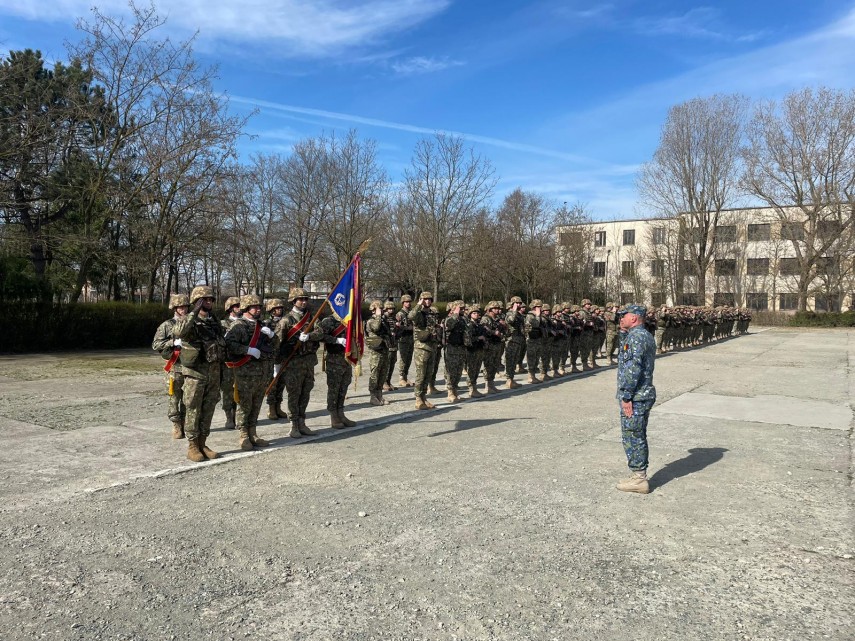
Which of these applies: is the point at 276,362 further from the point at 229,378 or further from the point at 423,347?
the point at 423,347

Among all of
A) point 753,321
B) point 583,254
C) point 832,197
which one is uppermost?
point 832,197

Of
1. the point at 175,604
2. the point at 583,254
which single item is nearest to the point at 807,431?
the point at 175,604

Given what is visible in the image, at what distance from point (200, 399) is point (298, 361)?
5.79 feet

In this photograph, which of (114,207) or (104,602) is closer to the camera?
(104,602)

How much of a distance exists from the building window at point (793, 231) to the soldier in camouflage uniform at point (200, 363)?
185 feet

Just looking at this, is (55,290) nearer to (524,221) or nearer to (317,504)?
(317,504)

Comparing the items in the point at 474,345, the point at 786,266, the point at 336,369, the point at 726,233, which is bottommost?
the point at 336,369

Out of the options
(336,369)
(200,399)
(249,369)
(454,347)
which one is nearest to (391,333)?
(454,347)

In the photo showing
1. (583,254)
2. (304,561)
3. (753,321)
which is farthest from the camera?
(753,321)

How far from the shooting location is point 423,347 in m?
11.0

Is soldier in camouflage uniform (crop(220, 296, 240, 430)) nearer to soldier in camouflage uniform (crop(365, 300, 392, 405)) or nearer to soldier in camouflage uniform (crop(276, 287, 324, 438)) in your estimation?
soldier in camouflage uniform (crop(276, 287, 324, 438))

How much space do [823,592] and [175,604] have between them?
13.2ft

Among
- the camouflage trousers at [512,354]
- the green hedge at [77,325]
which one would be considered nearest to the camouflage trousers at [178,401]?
the camouflage trousers at [512,354]

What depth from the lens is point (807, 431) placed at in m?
9.19
